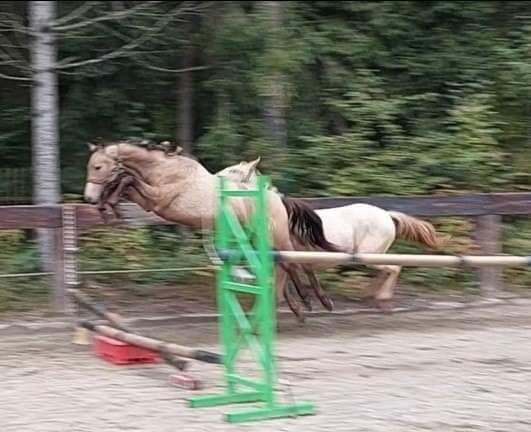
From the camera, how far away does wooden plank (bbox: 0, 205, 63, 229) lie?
914 centimetres

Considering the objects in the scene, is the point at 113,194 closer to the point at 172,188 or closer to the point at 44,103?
the point at 172,188

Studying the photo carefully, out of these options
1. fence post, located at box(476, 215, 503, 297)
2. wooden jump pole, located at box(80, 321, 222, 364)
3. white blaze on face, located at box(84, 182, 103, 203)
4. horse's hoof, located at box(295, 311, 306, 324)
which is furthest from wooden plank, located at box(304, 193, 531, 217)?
wooden jump pole, located at box(80, 321, 222, 364)

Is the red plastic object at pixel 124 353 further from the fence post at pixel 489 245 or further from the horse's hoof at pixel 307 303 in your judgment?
the fence post at pixel 489 245

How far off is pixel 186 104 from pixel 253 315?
27.5 ft

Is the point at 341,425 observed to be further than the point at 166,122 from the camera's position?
No

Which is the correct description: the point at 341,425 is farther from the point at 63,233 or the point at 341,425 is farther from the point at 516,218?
the point at 516,218

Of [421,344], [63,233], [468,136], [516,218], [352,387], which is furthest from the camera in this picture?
[468,136]

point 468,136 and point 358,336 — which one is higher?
point 468,136

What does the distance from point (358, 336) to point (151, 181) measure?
7.06ft

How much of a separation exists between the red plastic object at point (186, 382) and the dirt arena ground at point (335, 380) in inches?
2.2

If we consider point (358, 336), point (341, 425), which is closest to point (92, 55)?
point (358, 336)

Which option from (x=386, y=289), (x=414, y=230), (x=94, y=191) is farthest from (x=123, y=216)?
(x=414, y=230)

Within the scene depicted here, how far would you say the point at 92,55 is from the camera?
14.0 m

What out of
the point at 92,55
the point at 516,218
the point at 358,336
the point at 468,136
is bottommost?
the point at 358,336
